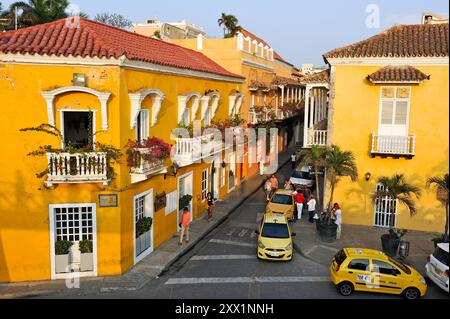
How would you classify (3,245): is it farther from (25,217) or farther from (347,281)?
(347,281)

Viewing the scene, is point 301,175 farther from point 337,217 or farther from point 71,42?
point 71,42

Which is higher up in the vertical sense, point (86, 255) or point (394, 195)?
point (394, 195)

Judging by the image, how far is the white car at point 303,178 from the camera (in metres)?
28.4

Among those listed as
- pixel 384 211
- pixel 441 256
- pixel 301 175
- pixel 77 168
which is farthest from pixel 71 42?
pixel 301 175

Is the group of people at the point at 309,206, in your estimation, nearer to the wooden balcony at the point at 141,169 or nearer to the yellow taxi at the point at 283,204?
the yellow taxi at the point at 283,204

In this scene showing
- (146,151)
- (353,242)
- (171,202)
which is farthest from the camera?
(171,202)

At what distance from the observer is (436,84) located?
62.3ft

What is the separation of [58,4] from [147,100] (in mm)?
24260

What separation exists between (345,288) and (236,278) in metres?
3.64

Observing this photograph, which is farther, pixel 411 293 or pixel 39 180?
pixel 39 180

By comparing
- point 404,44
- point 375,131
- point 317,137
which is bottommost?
point 317,137

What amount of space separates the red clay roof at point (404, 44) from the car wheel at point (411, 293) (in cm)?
1020

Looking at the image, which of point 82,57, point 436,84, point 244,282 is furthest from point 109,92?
point 436,84

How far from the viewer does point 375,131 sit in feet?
65.7
